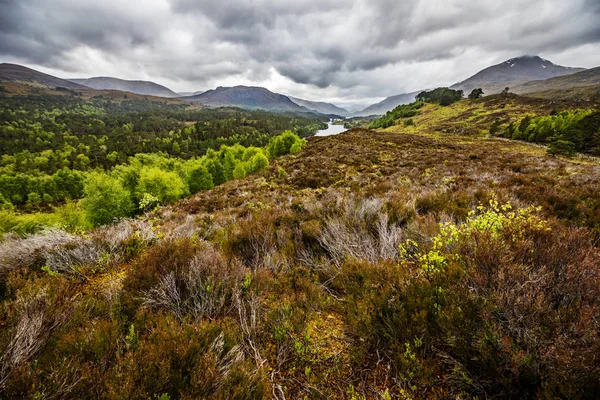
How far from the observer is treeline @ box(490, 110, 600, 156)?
29.0 meters

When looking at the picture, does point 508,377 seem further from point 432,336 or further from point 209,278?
point 209,278

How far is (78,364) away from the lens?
73.9 inches

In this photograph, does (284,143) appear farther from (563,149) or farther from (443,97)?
(443,97)

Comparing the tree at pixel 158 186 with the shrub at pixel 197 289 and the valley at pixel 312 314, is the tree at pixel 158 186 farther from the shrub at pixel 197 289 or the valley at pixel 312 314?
the shrub at pixel 197 289

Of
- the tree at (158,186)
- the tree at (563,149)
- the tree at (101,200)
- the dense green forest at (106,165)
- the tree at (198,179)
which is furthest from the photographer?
the tree at (198,179)

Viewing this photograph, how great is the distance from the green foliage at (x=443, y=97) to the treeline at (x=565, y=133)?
62039 millimetres

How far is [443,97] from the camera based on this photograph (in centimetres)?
10156

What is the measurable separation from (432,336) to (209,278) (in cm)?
276

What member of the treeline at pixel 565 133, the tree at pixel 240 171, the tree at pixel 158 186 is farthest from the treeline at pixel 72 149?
the treeline at pixel 565 133

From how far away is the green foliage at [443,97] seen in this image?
99.6m

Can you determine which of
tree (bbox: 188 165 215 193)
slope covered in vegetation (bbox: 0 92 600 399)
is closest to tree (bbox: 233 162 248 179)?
tree (bbox: 188 165 215 193)

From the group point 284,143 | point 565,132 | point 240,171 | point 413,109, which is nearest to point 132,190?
point 240,171

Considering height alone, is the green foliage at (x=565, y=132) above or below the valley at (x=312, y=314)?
above

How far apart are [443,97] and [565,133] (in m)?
80.0
